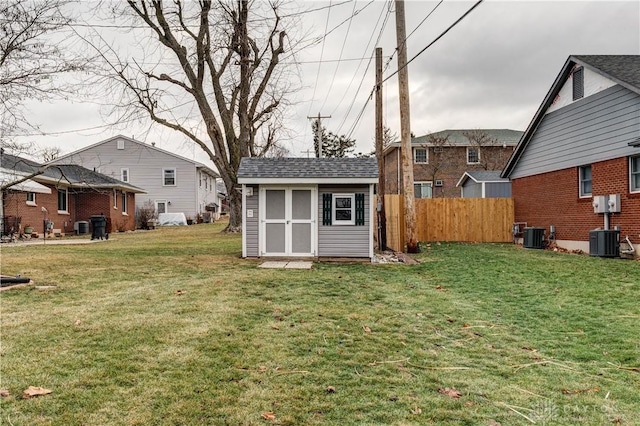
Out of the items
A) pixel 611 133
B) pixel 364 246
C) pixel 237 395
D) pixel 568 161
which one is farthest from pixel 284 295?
pixel 568 161

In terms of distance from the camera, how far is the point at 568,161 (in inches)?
623

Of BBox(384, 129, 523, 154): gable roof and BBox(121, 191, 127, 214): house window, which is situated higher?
A: BBox(384, 129, 523, 154): gable roof

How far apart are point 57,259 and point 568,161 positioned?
16123 mm

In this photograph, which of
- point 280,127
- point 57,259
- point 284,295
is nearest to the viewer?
point 284,295

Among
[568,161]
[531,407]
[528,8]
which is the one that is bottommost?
[531,407]

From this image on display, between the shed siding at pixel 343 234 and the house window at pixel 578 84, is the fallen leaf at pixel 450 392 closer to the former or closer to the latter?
the shed siding at pixel 343 234

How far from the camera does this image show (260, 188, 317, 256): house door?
12.8 meters

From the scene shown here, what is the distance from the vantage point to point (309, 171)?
41.4ft

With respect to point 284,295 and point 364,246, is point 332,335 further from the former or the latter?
point 364,246

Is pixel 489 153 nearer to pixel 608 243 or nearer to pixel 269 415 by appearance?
pixel 608 243

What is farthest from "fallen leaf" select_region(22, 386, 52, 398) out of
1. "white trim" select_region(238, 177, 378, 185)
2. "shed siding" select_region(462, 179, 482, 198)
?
"shed siding" select_region(462, 179, 482, 198)

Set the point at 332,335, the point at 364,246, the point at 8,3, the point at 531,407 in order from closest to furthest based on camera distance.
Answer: the point at 531,407
the point at 332,335
the point at 8,3
the point at 364,246

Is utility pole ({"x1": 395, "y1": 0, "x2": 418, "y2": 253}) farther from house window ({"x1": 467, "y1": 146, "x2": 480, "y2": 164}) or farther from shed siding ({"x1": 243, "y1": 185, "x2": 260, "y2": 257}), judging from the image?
house window ({"x1": 467, "y1": 146, "x2": 480, "y2": 164})

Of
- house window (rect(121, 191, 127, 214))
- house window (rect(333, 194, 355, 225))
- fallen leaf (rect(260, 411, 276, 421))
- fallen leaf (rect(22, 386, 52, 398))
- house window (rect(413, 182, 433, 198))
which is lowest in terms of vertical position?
fallen leaf (rect(260, 411, 276, 421))
